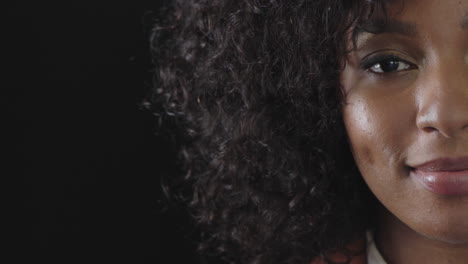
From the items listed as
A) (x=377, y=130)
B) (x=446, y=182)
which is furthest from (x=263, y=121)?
→ (x=446, y=182)

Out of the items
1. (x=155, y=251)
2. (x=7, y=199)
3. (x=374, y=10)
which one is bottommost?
(x=155, y=251)

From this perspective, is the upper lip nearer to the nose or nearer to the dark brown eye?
the nose

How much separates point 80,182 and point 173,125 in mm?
274

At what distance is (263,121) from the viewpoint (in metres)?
1.52

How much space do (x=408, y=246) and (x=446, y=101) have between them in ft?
1.24

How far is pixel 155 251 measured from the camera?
70.8 inches

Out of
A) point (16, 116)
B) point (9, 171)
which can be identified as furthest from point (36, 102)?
point (9, 171)

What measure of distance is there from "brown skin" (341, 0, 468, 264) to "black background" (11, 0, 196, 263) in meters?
0.60

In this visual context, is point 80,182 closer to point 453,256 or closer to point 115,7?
point 115,7

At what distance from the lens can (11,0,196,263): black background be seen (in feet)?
5.46

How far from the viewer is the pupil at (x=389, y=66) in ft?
4.29

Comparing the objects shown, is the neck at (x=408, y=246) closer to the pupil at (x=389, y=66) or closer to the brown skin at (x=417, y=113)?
the brown skin at (x=417, y=113)

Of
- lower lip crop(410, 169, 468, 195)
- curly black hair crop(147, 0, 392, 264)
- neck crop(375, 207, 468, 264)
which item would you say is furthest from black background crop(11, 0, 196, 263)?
lower lip crop(410, 169, 468, 195)

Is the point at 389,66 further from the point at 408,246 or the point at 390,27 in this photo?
the point at 408,246
